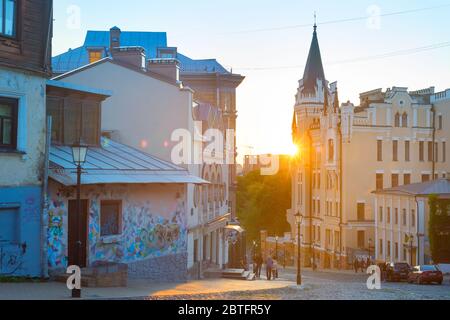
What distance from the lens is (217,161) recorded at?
131 ft

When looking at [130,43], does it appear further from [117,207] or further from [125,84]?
[117,207]

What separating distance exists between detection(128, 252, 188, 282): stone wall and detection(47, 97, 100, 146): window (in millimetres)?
4962

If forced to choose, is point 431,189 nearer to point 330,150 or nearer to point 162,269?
point 330,150

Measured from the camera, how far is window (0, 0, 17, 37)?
1911 centimetres

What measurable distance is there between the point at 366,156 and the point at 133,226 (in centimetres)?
4331

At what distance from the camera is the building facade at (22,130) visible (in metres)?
19.1

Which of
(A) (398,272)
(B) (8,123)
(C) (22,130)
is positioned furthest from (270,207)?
(B) (8,123)

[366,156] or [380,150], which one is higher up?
[380,150]

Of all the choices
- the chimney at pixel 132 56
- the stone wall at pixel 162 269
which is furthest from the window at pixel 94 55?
the stone wall at pixel 162 269

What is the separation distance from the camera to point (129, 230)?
2434cm

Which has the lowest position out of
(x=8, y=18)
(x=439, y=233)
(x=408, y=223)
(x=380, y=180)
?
(x=439, y=233)

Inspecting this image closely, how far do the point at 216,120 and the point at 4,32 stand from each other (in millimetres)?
20500

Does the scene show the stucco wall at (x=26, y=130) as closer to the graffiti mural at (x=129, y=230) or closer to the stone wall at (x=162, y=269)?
the graffiti mural at (x=129, y=230)

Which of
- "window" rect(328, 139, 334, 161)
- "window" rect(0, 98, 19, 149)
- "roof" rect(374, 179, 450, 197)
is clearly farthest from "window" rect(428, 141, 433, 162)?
"window" rect(0, 98, 19, 149)
